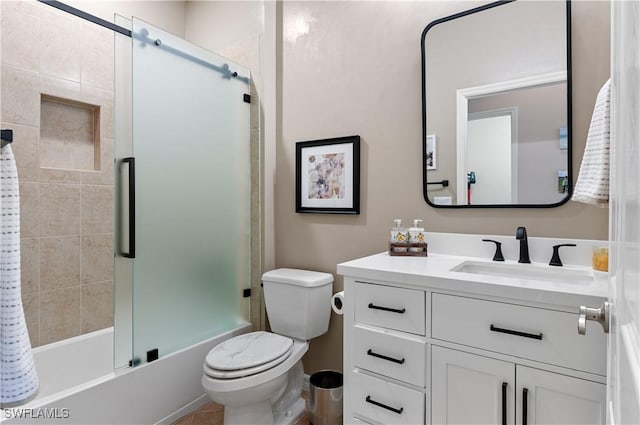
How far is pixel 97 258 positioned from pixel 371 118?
1839 millimetres

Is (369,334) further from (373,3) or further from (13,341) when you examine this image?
(373,3)

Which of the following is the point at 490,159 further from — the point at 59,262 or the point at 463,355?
the point at 59,262

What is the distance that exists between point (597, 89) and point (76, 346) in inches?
112

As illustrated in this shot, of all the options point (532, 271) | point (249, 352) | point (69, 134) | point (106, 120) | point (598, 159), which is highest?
point (106, 120)

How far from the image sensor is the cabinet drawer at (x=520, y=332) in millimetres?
1021

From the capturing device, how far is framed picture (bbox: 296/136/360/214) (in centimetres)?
204

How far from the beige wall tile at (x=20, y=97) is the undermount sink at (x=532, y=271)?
224cm

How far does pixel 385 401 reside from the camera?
1.36m

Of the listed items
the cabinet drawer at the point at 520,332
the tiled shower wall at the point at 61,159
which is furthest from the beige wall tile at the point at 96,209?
the cabinet drawer at the point at 520,332

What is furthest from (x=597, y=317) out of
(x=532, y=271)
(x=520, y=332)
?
(x=532, y=271)

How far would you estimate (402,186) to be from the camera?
189 cm

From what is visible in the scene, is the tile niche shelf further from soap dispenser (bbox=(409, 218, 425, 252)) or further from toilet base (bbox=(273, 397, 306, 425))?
soap dispenser (bbox=(409, 218, 425, 252))

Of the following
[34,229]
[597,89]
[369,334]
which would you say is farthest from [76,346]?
[597,89]

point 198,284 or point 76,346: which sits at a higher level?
point 198,284
